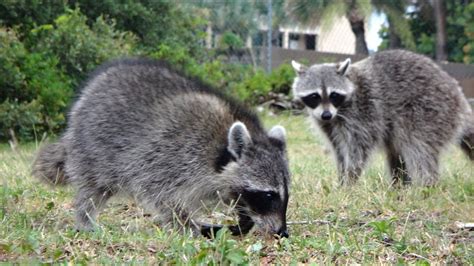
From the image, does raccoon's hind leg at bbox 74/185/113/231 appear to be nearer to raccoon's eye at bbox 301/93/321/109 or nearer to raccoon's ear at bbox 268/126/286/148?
raccoon's ear at bbox 268/126/286/148

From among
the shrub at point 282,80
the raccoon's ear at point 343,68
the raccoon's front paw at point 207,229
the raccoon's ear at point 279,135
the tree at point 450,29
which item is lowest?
the shrub at point 282,80

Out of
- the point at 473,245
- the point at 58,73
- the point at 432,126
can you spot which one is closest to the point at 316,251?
the point at 473,245

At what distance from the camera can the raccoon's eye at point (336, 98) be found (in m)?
6.70

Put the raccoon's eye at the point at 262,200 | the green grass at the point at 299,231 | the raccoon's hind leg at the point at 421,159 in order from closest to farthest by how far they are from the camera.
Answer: the green grass at the point at 299,231 → the raccoon's eye at the point at 262,200 → the raccoon's hind leg at the point at 421,159

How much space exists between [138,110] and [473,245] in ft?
6.95

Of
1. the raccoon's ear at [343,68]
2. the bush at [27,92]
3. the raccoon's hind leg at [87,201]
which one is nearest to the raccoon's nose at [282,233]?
the raccoon's hind leg at [87,201]

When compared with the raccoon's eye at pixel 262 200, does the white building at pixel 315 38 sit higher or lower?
lower

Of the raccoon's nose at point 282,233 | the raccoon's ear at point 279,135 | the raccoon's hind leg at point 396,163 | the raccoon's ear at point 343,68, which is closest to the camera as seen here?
the raccoon's nose at point 282,233

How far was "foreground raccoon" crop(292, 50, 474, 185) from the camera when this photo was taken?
6.55 meters

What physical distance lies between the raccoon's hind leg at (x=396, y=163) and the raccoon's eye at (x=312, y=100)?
693 mm

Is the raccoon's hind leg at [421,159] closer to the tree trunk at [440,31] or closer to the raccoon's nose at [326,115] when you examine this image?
the raccoon's nose at [326,115]

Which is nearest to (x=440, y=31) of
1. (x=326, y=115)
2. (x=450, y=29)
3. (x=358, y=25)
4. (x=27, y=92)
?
(x=450, y=29)

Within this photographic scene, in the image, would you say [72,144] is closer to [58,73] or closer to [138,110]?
[138,110]

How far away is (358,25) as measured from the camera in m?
16.1
